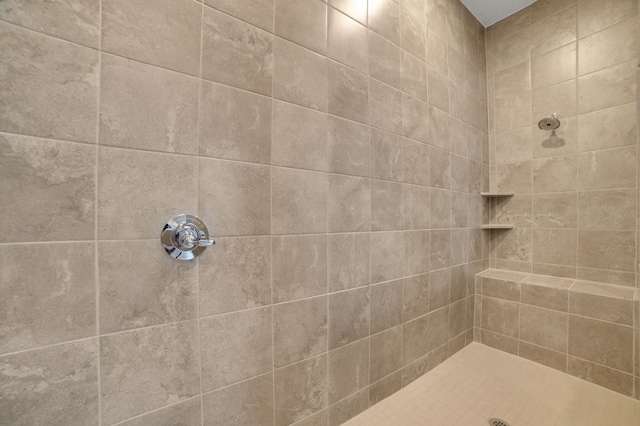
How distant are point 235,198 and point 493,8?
89.4 inches

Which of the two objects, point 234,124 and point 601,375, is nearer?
point 234,124

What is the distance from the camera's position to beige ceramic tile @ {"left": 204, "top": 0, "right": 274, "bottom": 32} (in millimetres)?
730

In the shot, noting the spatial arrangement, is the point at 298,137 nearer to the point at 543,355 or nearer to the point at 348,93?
the point at 348,93

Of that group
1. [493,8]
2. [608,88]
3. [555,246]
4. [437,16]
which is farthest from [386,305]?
[493,8]

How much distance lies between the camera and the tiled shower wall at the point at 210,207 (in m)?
0.52

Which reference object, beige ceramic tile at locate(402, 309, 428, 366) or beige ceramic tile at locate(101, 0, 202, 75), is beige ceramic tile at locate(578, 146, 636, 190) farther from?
beige ceramic tile at locate(101, 0, 202, 75)

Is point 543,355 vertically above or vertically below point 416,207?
below

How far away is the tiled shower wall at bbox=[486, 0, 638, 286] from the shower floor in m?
0.64

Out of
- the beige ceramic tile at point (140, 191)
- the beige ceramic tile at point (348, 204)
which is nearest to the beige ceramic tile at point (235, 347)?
the beige ceramic tile at point (140, 191)

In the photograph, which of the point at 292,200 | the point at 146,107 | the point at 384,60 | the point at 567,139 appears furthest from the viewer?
the point at 567,139

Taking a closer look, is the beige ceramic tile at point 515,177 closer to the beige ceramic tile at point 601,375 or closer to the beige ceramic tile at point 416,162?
the beige ceramic tile at point 416,162

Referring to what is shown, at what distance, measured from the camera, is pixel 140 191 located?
620 millimetres

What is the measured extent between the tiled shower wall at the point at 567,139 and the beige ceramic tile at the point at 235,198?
6.12 ft

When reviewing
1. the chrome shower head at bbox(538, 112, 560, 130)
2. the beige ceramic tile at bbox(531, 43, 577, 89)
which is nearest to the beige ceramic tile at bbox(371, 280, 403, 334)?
the chrome shower head at bbox(538, 112, 560, 130)
